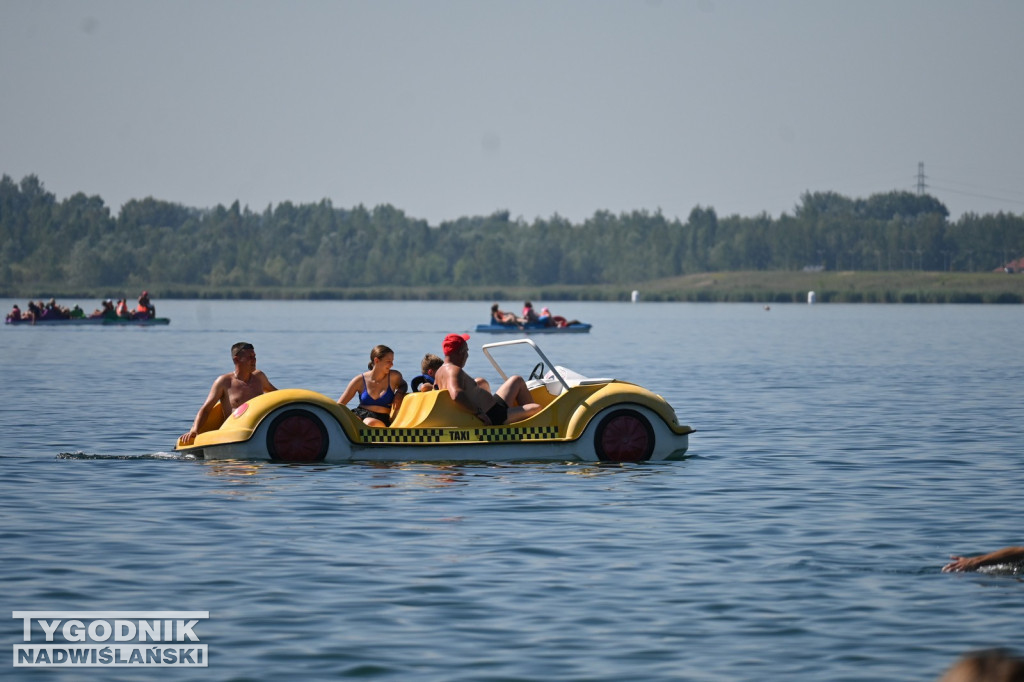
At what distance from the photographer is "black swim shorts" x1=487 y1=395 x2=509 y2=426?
17312mm

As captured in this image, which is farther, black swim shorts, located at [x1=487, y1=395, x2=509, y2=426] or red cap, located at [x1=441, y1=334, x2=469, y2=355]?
black swim shorts, located at [x1=487, y1=395, x2=509, y2=426]

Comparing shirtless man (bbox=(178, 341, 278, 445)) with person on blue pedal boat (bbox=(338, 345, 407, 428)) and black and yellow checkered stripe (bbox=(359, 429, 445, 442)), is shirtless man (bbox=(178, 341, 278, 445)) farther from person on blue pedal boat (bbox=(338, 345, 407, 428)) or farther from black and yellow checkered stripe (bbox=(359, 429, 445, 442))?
black and yellow checkered stripe (bbox=(359, 429, 445, 442))

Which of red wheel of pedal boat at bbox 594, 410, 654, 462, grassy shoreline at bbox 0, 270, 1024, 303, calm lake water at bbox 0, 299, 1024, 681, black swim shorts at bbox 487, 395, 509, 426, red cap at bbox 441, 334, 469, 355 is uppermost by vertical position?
grassy shoreline at bbox 0, 270, 1024, 303

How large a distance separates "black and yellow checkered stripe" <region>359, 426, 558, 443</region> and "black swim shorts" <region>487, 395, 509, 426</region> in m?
0.08

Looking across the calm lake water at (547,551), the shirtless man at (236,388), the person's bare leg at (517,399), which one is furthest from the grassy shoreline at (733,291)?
the shirtless man at (236,388)

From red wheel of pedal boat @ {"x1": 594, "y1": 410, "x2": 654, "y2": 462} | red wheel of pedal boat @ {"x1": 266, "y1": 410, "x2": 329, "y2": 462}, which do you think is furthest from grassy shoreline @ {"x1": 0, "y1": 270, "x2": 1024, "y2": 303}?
red wheel of pedal boat @ {"x1": 266, "y1": 410, "x2": 329, "y2": 462}

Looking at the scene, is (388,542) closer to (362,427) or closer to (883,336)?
(362,427)

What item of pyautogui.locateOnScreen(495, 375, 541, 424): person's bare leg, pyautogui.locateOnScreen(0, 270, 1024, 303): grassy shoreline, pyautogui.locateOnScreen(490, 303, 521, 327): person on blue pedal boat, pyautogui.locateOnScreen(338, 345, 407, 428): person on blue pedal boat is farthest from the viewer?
pyautogui.locateOnScreen(0, 270, 1024, 303): grassy shoreline

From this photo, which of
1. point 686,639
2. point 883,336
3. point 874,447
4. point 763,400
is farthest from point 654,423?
point 883,336

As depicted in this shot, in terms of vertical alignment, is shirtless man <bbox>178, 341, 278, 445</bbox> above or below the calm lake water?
above

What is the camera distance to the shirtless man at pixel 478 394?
17094mm

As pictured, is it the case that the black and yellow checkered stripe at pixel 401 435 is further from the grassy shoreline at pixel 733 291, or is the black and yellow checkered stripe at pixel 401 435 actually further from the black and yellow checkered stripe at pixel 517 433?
the grassy shoreline at pixel 733 291

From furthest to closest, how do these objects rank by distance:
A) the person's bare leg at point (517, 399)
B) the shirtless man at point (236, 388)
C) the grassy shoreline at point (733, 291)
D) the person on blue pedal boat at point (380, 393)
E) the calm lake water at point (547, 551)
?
the grassy shoreline at point (733, 291)
the person on blue pedal boat at point (380, 393)
the shirtless man at point (236, 388)
the person's bare leg at point (517, 399)
the calm lake water at point (547, 551)

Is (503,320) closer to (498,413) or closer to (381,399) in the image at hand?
(381,399)
